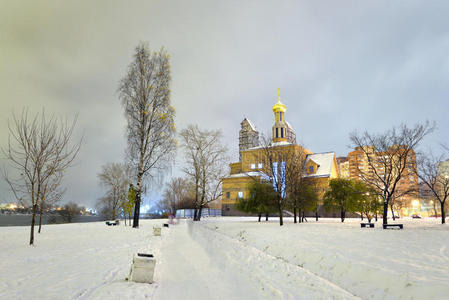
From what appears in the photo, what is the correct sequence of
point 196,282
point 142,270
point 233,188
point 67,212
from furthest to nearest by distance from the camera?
point 233,188 < point 67,212 < point 196,282 < point 142,270

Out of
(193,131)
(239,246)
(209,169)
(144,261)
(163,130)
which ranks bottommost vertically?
(239,246)

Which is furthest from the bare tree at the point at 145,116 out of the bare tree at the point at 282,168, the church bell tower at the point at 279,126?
the church bell tower at the point at 279,126

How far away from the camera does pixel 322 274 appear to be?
8227 mm

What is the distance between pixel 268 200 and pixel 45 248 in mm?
22401

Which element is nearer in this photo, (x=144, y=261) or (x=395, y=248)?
(x=144, y=261)

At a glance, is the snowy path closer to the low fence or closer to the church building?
the church building

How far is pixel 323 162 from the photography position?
5194cm

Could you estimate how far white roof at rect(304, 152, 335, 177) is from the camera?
1934 inches

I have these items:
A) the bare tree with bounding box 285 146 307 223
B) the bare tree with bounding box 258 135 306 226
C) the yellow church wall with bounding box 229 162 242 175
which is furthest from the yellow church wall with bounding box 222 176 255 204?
the bare tree with bounding box 258 135 306 226

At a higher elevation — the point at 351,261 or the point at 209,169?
the point at 209,169

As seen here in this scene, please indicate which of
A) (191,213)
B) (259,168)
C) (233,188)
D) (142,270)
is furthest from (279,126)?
(142,270)

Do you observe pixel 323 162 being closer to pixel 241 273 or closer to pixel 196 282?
pixel 241 273

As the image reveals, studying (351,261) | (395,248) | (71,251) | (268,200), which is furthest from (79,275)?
(268,200)

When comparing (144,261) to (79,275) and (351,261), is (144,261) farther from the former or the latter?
(351,261)
